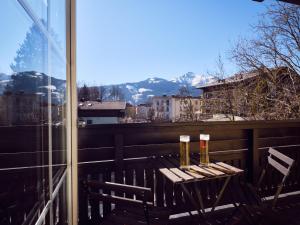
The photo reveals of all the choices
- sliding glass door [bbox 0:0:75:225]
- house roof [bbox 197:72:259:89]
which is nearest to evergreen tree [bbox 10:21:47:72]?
sliding glass door [bbox 0:0:75:225]

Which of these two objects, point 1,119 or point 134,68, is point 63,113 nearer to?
point 1,119

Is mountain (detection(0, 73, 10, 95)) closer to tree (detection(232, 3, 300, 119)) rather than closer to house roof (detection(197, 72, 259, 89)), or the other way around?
tree (detection(232, 3, 300, 119))

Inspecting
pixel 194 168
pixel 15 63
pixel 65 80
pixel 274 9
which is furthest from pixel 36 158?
pixel 274 9

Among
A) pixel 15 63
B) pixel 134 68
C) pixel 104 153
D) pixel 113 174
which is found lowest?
pixel 113 174

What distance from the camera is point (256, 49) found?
27.3 feet

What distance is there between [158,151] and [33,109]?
198 centimetres

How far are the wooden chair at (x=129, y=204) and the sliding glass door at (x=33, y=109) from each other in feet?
0.86

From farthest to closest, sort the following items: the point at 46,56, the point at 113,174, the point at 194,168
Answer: the point at 113,174, the point at 194,168, the point at 46,56

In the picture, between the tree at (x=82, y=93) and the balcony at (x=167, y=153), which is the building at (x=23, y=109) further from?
the tree at (x=82, y=93)

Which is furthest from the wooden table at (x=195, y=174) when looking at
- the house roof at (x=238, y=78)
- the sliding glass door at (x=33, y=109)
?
the house roof at (x=238, y=78)

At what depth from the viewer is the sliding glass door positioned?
752mm

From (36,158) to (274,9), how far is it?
7939mm

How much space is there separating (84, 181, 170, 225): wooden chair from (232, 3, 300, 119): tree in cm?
713

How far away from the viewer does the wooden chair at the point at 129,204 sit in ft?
6.02
